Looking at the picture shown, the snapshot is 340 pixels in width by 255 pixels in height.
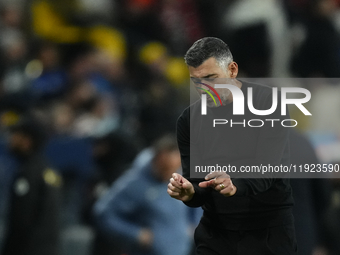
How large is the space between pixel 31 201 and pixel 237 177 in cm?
238

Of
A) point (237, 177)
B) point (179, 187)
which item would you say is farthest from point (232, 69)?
point (179, 187)

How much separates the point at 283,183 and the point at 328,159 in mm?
2075

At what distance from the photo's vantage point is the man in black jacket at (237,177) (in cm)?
213

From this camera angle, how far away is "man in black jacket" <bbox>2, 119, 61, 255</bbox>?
13.2 ft

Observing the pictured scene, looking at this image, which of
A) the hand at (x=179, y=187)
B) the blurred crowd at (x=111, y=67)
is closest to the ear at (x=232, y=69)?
the hand at (x=179, y=187)

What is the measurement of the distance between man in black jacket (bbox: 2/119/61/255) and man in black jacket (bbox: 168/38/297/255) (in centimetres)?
207

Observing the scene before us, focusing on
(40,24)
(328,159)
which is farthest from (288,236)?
(40,24)

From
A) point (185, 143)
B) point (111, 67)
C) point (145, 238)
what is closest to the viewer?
point (185, 143)

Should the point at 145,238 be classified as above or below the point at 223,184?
below

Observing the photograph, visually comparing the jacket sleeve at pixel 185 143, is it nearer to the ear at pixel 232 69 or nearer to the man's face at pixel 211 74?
the man's face at pixel 211 74

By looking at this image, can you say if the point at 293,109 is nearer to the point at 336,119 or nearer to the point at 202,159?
the point at 336,119

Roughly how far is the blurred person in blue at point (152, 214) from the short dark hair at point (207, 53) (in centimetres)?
190

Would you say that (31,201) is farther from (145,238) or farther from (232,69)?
(232,69)

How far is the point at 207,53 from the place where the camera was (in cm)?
216
